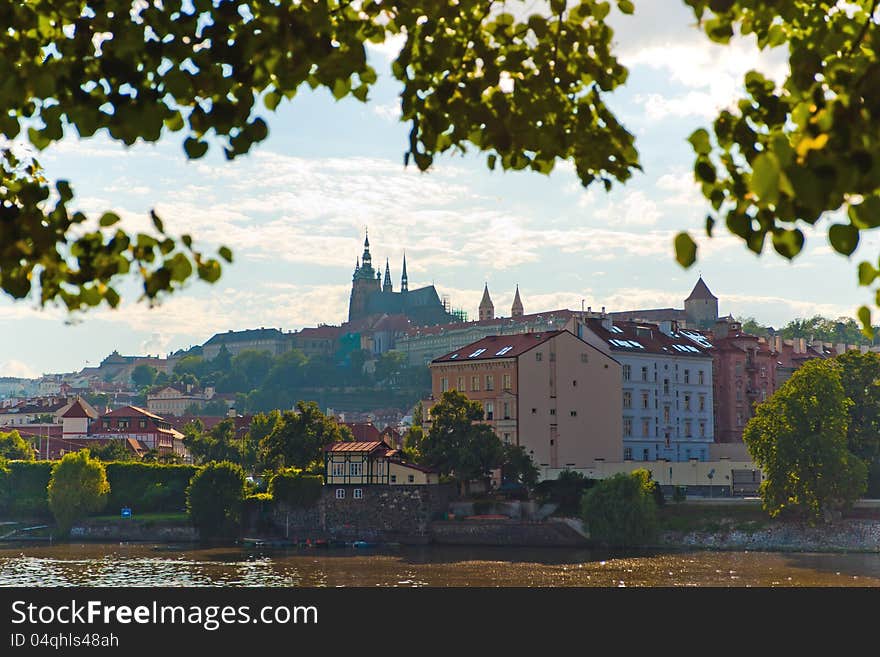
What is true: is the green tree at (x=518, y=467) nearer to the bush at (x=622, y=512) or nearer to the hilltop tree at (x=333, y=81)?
the bush at (x=622, y=512)

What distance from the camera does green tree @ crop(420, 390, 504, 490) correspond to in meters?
71.3

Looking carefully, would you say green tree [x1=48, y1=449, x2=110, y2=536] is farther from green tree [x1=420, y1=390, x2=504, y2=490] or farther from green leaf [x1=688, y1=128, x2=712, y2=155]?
green leaf [x1=688, y1=128, x2=712, y2=155]

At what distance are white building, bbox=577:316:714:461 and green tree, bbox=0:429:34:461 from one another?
48.6 meters

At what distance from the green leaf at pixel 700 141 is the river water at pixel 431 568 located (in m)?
42.3

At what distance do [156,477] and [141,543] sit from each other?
10245 millimetres

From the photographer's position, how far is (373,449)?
7431 cm

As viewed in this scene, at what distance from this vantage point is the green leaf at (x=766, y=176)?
5305 millimetres

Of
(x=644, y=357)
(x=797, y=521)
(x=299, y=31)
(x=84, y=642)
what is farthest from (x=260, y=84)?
(x=644, y=357)

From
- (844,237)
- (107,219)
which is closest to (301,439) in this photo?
(107,219)

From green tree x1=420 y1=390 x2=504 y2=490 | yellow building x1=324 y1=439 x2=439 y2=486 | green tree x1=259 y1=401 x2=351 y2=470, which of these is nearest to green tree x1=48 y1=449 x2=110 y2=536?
green tree x1=259 y1=401 x2=351 y2=470

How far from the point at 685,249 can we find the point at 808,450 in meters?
59.7

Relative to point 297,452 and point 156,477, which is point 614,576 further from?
point 156,477

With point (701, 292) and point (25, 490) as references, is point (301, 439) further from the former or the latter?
point (701, 292)

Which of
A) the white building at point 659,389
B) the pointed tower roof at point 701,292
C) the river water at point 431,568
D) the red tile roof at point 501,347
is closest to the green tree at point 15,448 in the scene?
the river water at point 431,568
